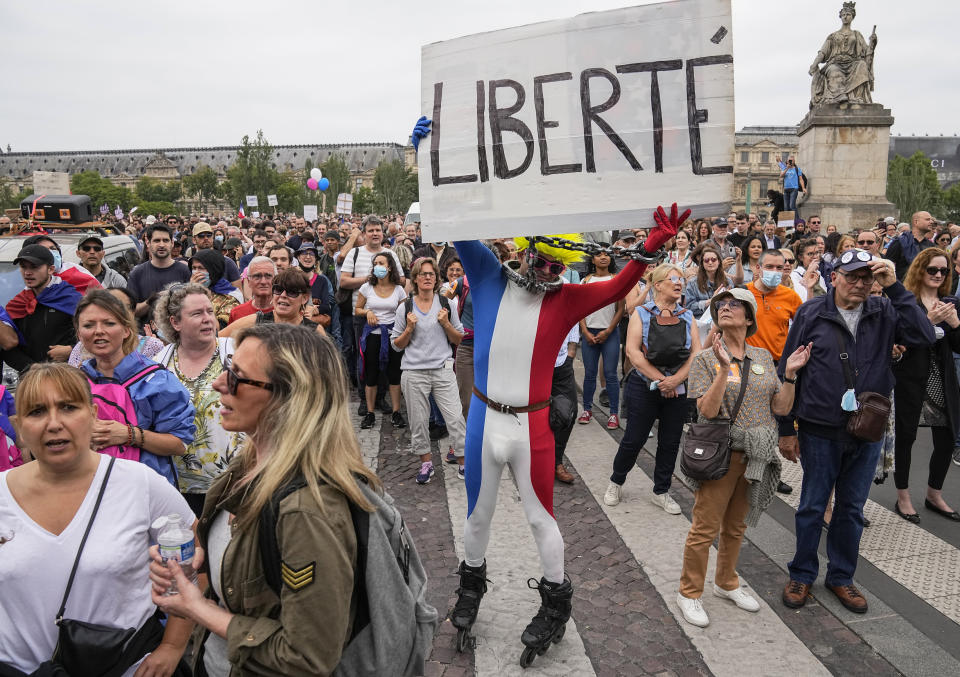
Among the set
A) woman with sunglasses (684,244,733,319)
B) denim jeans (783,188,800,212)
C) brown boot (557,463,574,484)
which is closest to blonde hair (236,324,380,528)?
brown boot (557,463,574,484)

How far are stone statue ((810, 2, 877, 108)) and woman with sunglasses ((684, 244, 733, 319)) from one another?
13.1 m

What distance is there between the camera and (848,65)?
17625 millimetres

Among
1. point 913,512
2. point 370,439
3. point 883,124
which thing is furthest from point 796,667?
point 883,124

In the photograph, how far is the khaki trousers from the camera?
3.92 meters

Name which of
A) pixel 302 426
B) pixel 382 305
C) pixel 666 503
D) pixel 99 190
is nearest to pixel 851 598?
pixel 666 503

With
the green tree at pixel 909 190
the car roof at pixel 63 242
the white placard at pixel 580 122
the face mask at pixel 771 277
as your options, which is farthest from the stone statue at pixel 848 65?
the green tree at pixel 909 190

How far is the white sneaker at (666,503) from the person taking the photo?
17.6 feet

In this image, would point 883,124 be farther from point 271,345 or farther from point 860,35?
point 271,345

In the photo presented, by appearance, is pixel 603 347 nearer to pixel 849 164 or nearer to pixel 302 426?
pixel 302 426

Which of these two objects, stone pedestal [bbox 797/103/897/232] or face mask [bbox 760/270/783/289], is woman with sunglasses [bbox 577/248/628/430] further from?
stone pedestal [bbox 797/103/897/232]

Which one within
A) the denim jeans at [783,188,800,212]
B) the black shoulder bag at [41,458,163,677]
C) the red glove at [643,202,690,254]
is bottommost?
the black shoulder bag at [41,458,163,677]

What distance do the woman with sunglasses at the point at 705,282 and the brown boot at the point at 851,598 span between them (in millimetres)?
3780

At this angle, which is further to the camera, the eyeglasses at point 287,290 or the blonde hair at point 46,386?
the eyeglasses at point 287,290

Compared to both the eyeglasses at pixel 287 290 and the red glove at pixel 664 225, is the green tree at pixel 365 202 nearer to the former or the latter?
the eyeglasses at pixel 287 290
